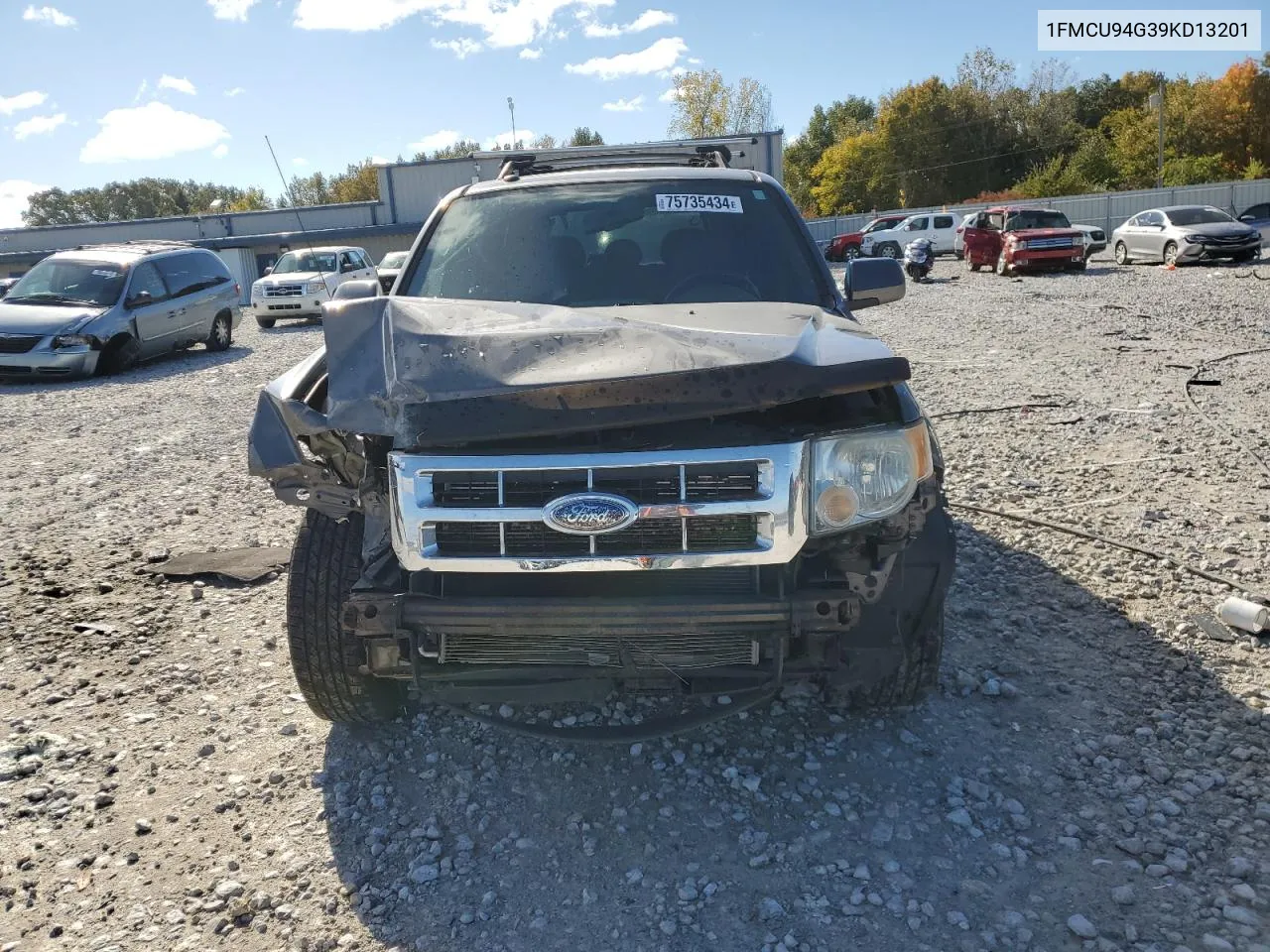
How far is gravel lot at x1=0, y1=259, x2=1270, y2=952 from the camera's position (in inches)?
94.0

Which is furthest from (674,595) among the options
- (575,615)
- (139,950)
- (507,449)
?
(139,950)

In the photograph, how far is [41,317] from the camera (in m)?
12.7

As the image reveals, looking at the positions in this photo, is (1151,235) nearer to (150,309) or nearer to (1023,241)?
(1023,241)

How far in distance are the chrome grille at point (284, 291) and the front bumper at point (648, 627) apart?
1781cm

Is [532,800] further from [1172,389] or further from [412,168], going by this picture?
[412,168]

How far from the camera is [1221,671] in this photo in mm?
3490

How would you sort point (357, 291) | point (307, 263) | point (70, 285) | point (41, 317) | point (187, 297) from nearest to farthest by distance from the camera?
point (357, 291) → point (41, 317) → point (70, 285) → point (187, 297) → point (307, 263)

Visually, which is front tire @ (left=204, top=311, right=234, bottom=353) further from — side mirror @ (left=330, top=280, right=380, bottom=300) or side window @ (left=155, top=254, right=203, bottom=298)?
side mirror @ (left=330, top=280, right=380, bottom=300)

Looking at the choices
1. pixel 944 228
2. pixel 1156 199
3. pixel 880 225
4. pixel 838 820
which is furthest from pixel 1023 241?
pixel 838 820

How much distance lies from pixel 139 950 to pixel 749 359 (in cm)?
211

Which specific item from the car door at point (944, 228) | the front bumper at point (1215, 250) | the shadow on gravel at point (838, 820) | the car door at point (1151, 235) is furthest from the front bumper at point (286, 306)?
the car door at point (944, 228)

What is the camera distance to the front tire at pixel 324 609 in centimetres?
292

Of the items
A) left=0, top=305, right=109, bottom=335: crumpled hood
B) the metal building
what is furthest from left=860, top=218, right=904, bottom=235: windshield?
left=0, top=305, right=109, bottom=335: crumpled hood

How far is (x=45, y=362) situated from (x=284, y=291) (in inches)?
282
